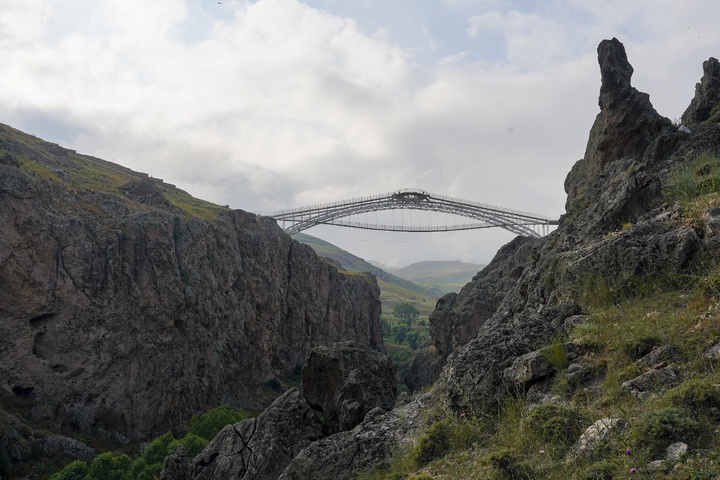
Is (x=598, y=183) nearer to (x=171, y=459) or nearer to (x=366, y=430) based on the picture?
(x=366, y=430)

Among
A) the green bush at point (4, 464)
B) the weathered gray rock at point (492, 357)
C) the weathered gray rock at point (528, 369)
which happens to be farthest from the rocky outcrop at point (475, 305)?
the weathered gray rock at point (528, 369)

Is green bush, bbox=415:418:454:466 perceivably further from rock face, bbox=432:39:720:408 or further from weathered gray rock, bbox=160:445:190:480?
weathered gray rock, bbox=160:445:190:480

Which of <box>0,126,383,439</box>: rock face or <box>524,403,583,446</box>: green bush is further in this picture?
<box>0,126,383,439</box>: rock face

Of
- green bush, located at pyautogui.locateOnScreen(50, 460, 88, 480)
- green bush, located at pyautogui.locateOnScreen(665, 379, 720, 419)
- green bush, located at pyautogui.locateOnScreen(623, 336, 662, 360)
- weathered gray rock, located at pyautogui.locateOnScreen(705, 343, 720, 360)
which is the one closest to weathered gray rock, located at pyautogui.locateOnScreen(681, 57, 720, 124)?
green bush, located at pyautogui.locateOnScreen(623, 336, 662, 360)

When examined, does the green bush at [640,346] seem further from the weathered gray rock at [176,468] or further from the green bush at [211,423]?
the green bush at [211,423]

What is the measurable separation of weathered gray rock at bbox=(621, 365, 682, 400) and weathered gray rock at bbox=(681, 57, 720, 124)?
1687cm

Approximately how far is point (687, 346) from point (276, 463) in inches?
354

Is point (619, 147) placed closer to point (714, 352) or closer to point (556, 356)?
point (556, 356)

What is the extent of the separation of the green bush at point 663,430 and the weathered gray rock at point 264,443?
8.57 meters

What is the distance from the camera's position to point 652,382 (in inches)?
240

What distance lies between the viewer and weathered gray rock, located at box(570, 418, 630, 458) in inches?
207

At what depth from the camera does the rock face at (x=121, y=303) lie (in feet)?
147

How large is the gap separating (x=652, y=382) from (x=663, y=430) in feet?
4.11

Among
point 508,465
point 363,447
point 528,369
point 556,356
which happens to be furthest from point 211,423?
point 508,465
